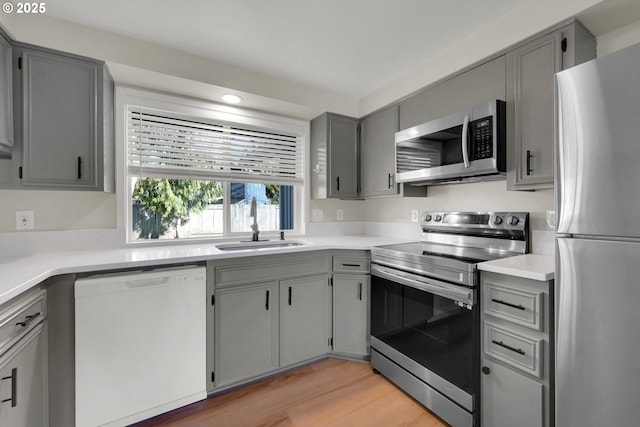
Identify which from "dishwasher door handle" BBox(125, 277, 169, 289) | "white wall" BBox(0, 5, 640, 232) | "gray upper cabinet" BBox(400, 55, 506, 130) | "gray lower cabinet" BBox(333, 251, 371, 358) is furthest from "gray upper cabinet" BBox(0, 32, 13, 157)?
"gray upper cabinet" BBox(400, 55, 506, 130)

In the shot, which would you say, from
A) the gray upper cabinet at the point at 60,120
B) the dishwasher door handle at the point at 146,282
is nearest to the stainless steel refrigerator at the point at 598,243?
the dishwasher door handle at the point at 146,282

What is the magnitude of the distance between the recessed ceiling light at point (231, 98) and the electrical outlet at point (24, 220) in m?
1.55

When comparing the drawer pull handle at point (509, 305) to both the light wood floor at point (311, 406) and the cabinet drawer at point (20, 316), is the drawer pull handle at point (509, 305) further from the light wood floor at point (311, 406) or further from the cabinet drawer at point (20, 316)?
the cabinet drawer at point (20, 316)

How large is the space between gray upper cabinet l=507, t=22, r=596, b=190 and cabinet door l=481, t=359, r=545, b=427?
A: 100 cm

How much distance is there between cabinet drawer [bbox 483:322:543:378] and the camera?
4.16 ft

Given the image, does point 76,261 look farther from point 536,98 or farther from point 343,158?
point 536,98

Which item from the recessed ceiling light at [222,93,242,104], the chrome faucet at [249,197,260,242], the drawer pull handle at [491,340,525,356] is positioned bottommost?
the drawer pull handle at [491,340,525,356]

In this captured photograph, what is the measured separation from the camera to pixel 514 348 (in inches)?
53.0

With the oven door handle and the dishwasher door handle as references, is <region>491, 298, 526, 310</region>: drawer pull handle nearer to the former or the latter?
the oven door handle

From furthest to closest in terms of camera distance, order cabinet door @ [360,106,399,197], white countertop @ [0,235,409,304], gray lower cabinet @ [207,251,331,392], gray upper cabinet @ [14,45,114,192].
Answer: cabinet door @ [360,106,399,197], gray lower cabinet @ [207,251,331,392], gray upper cabinet @ [14,45,114,192], white countertop @ [0,235,409,304]

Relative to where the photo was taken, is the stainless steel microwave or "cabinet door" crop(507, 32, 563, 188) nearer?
"cabinet door" crop(507, 32, 563, 188)

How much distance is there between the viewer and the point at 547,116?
1528 millimetres

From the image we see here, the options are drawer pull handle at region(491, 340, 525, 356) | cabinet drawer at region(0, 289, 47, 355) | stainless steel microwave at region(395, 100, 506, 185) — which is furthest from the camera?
stainless steel microwave at region(395, 100, 506, 185)

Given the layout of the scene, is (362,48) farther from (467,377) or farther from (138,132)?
(467,377)
